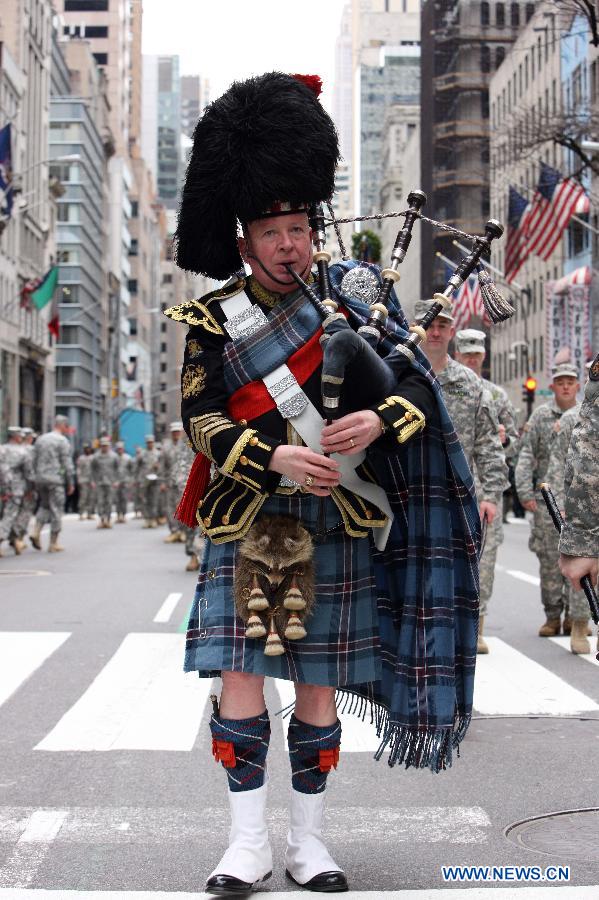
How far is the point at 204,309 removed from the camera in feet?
14.2

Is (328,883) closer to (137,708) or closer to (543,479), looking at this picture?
(137,708)

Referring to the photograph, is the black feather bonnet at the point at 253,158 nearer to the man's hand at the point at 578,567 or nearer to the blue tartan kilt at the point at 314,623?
the blue tartan kilt at the point at 314,623

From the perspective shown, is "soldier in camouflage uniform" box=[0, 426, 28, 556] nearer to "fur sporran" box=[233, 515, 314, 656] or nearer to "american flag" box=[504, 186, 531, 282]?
"american flag" box=[504, 186, 531, 282]

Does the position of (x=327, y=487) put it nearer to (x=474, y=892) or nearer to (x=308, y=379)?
(x=308, y=379)

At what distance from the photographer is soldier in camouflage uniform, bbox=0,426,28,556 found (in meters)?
22.1

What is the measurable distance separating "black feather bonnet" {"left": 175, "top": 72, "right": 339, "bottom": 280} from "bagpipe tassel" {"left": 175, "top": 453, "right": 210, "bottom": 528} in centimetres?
63

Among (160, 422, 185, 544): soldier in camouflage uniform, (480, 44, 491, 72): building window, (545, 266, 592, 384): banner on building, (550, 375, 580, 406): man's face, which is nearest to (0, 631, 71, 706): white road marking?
(550, 375, 580, 406): man's face

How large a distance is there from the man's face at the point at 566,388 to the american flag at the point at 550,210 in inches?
848

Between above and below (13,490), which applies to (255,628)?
below

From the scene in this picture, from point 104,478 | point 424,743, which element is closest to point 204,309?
point 424,743

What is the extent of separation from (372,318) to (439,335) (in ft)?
13.5

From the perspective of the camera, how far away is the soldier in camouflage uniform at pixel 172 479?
2275 centimetres

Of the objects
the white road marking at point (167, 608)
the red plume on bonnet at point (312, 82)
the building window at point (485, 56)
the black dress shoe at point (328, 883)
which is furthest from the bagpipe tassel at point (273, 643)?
the building window at point (485, 56)

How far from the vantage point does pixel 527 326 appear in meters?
71.4
